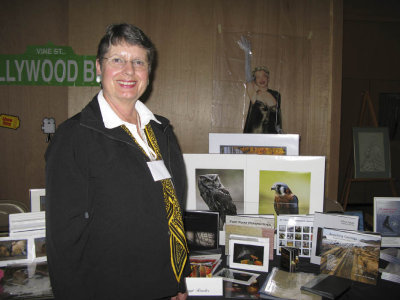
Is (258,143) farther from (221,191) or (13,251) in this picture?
(13,251)

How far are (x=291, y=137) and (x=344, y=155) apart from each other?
3342mm

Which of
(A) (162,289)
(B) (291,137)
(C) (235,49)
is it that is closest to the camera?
(A) (162,289)

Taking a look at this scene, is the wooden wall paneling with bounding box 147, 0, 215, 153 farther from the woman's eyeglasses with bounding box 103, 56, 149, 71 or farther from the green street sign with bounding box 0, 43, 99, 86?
the woman's eyeglasses with bounding box 103, 56, 149, 71

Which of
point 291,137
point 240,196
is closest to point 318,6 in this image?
point 291,137

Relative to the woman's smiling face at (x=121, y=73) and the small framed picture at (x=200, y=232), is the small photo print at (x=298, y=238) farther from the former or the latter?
the woman's smiling face at (x=121, y=73)

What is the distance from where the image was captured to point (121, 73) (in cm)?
105

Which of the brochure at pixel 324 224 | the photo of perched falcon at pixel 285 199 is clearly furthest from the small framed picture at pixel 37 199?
the brochure at pixel 324 224

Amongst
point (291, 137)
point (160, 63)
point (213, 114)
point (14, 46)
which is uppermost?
point (14, 46)

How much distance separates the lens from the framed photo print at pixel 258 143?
1.73 m

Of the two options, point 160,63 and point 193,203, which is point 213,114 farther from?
point 193,203

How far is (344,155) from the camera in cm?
459

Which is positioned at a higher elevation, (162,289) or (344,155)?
(344,155)

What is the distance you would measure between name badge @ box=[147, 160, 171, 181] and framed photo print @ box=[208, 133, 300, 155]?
758mm

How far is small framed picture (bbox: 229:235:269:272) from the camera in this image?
4.25 ft
